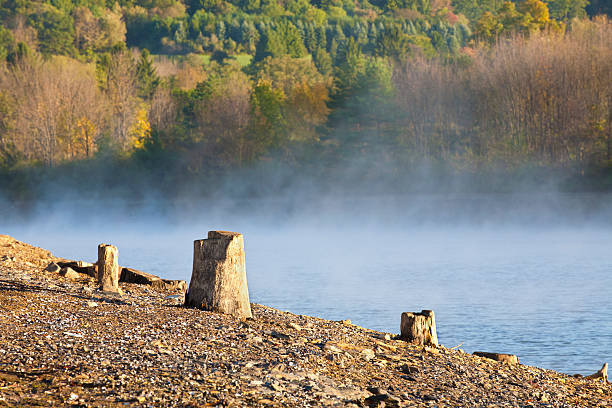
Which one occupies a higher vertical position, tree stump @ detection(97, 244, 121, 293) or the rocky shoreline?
tree stump @ detection(97, 244, 121, 293)

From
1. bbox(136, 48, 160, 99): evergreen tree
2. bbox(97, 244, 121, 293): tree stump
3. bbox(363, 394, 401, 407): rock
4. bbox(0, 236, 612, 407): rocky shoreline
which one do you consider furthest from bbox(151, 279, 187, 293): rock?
bbox(136, 48, 160, 99): evergreen tree

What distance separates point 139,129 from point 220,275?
58097mm

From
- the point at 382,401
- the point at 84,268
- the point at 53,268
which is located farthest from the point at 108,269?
the point at 382,401

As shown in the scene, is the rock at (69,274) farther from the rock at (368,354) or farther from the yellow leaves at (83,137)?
the yellow leaves at (83,137)

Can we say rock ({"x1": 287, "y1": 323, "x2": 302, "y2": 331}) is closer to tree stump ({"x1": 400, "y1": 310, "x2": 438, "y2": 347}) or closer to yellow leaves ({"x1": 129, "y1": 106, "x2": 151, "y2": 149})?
tree stump ({"x1": 400, "y1": 310, "x2": 438, "y2": 347})

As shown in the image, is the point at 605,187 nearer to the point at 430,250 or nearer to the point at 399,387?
the point at 430,250

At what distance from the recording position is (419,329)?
10.2 metres

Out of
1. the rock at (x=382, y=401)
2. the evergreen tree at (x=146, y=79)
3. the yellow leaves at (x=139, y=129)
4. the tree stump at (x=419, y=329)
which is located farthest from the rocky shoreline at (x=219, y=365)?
the evergreen tree at (x=146, y=79)

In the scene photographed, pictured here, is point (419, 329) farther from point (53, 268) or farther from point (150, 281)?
point (53, 268)

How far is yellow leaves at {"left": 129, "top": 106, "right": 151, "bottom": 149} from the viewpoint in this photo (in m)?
64.4

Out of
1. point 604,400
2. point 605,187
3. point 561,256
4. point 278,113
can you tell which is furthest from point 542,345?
point 278,113

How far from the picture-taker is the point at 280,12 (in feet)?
406

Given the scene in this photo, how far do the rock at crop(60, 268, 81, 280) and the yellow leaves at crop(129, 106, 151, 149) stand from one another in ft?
167

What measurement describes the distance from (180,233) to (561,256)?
59.2 feet
